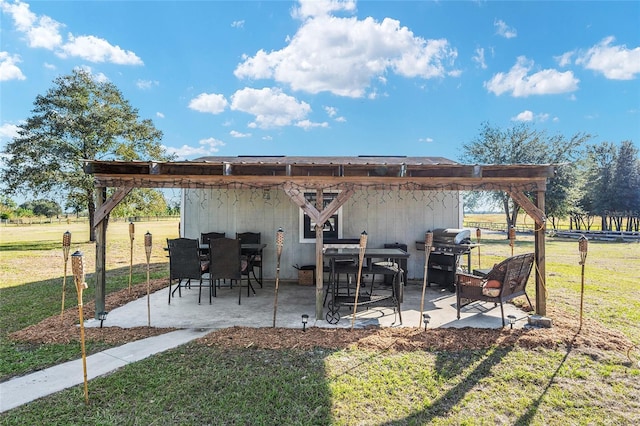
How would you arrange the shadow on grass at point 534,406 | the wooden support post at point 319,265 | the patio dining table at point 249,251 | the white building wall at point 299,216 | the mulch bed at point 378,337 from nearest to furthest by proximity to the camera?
the shadow on grass at point 534,406
the mulch bed at point 378,337
the wooden support post at point 319,265
the patio dining table at point 249,251
the white building wall at point 299,216

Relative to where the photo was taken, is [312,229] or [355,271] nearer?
[355,271]

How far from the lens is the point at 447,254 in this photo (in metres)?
6.14

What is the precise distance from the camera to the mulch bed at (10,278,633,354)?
355 cm

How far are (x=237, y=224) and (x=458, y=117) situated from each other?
78.4ft

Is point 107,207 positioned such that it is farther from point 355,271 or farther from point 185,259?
point 355,271

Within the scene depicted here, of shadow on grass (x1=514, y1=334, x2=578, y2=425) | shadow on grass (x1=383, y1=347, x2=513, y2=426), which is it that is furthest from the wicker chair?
shadow on grass (x1=514, y1=334, x2=578, y2=425)

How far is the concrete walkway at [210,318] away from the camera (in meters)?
2.85

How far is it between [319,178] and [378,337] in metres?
2.20

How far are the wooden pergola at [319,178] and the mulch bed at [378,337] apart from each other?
55cm

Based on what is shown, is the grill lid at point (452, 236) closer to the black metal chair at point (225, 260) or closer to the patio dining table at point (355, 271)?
the patio dining table at point (355, 271)

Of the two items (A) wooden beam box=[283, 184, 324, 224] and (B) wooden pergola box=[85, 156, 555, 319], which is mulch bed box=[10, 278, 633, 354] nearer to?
(B) wooden pergola box=[85, 156, 555, 319]

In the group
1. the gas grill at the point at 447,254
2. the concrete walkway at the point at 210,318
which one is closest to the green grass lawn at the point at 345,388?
the concrete walkway at the point at 210,318

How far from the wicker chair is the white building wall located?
8.65 ft

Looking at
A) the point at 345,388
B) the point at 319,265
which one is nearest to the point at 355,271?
the point at 319,265
